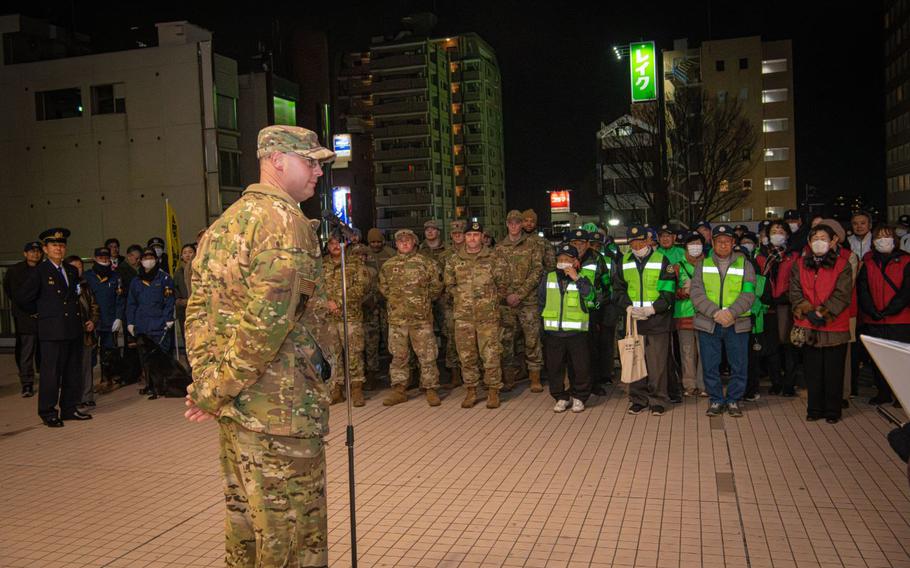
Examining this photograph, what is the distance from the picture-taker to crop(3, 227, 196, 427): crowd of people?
9398 mm

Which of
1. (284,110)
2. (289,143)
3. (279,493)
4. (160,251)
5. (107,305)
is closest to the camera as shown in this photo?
(279,493)

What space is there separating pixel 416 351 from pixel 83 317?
470 centimetres

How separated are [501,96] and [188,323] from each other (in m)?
126

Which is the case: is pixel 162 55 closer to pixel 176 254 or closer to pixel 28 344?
pixel 176 254

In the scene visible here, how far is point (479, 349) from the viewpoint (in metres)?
9.94

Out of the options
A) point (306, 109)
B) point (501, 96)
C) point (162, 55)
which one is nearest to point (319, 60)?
point (306, 109)

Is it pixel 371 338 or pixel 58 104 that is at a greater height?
pixel 58 104

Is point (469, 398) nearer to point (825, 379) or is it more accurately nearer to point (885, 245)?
point (825, 379)

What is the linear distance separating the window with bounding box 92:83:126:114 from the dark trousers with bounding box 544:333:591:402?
30928mm

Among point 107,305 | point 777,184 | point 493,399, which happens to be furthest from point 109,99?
point 777,184

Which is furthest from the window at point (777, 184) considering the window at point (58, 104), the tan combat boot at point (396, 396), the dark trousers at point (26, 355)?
the dark trousers at point (26, 355)

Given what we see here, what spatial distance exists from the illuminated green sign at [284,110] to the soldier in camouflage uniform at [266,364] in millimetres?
40776

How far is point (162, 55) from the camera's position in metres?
32.5

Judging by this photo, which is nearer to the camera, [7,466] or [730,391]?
[7,466]
